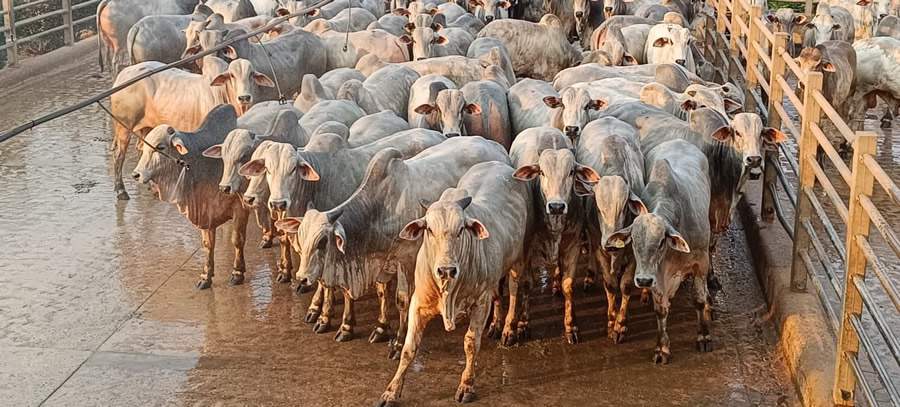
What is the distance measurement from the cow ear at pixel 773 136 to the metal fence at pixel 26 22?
34.3 ft

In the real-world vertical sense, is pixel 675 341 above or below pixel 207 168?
below

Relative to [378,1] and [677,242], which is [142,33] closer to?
[378,1]

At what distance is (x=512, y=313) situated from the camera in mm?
7785

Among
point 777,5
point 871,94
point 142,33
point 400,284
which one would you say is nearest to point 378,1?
point 142,33

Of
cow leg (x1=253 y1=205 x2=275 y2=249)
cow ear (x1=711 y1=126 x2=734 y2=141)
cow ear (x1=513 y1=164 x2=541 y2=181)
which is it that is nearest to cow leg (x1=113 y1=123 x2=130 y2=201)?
cow leg (x1=253 y1=205 x2=275 y2=249)

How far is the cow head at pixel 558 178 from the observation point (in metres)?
7.58

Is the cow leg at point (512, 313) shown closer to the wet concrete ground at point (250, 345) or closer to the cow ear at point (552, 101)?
the wet concrete ground at point (250, 345)

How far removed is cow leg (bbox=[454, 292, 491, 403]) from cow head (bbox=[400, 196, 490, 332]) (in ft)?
0.59

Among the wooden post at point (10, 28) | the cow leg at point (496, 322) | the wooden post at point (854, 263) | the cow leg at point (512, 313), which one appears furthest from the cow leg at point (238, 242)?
the wooden post at point (10, 28)

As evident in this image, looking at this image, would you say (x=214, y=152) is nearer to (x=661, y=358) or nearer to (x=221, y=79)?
(x=221, y=79)

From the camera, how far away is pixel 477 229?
6641 millimetres

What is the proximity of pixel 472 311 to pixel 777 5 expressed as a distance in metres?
16.7

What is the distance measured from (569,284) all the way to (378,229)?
122 centimetres

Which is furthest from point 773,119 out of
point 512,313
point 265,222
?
point 265,222
